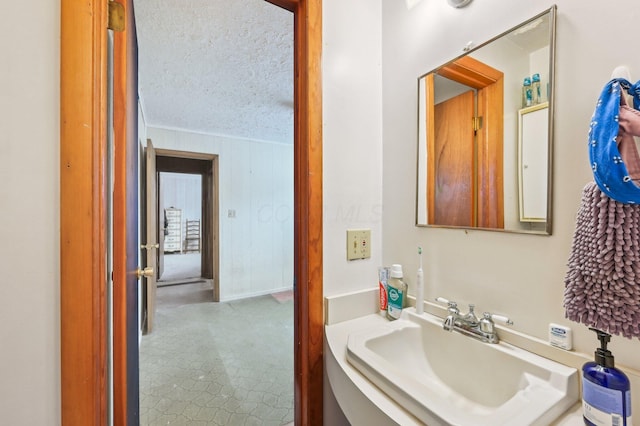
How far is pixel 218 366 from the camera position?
2.13 meters

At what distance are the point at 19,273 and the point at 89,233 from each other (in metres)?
0.16

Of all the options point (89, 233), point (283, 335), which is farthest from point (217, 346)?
point (89, 233)

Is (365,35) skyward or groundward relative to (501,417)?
skyward

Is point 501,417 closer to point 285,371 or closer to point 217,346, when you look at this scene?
point 285,371

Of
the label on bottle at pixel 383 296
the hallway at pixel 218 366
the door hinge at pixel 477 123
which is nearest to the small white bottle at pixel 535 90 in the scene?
the door hinge at pixel 477 123

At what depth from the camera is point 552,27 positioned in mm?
708

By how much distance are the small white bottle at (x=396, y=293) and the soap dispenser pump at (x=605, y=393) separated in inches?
22.2

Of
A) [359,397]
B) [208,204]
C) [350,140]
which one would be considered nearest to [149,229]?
[208,204]

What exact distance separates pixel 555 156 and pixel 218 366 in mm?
2445

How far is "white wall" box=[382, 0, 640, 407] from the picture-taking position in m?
0.65

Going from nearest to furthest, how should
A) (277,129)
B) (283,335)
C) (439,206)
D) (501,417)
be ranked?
1. (501,417)
2. (439,206)
3. (283,335)
4. (277,129)

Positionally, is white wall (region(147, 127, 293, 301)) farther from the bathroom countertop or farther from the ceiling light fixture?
the ceiling light fixture

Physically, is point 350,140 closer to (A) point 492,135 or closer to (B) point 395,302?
(A) point 492,135

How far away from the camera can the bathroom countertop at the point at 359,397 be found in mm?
580
